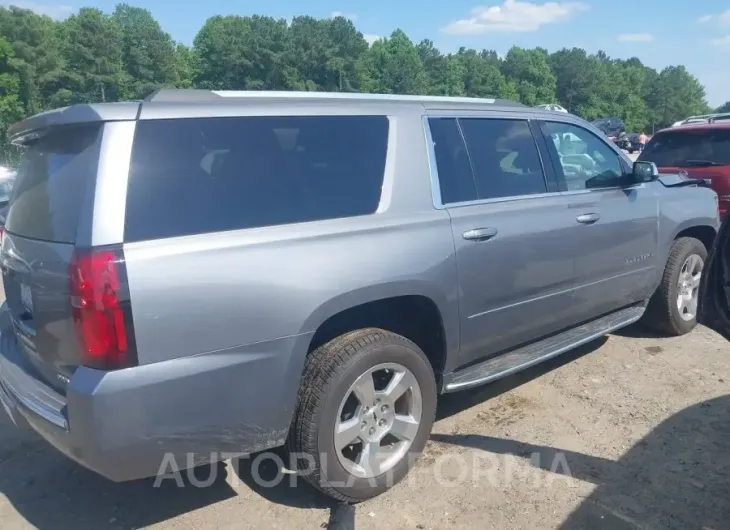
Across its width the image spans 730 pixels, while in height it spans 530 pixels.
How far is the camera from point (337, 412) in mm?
3111

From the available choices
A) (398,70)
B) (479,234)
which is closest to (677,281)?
(479,234)

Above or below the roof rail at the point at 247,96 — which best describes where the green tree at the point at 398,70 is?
above

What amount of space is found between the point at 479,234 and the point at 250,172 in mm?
1345

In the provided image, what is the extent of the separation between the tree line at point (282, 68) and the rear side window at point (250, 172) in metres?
27.6

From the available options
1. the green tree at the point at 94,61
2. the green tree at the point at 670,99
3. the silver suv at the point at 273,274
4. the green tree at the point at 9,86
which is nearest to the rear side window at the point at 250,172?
the silver suv at the point at 273,274

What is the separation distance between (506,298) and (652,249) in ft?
5.99

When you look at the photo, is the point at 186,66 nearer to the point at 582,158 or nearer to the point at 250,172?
the point at 582,158

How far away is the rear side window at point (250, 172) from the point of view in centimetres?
268

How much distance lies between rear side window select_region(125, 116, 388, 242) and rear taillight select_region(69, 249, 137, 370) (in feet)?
0.49

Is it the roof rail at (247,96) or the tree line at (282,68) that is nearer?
the roof rail at (247,96)

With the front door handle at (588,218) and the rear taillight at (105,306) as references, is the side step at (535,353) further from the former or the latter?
the rear taillight at (105,306)

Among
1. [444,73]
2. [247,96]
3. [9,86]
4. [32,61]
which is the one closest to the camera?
[247,96]

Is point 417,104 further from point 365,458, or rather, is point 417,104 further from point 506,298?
point 365,458

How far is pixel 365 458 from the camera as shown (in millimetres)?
3303
